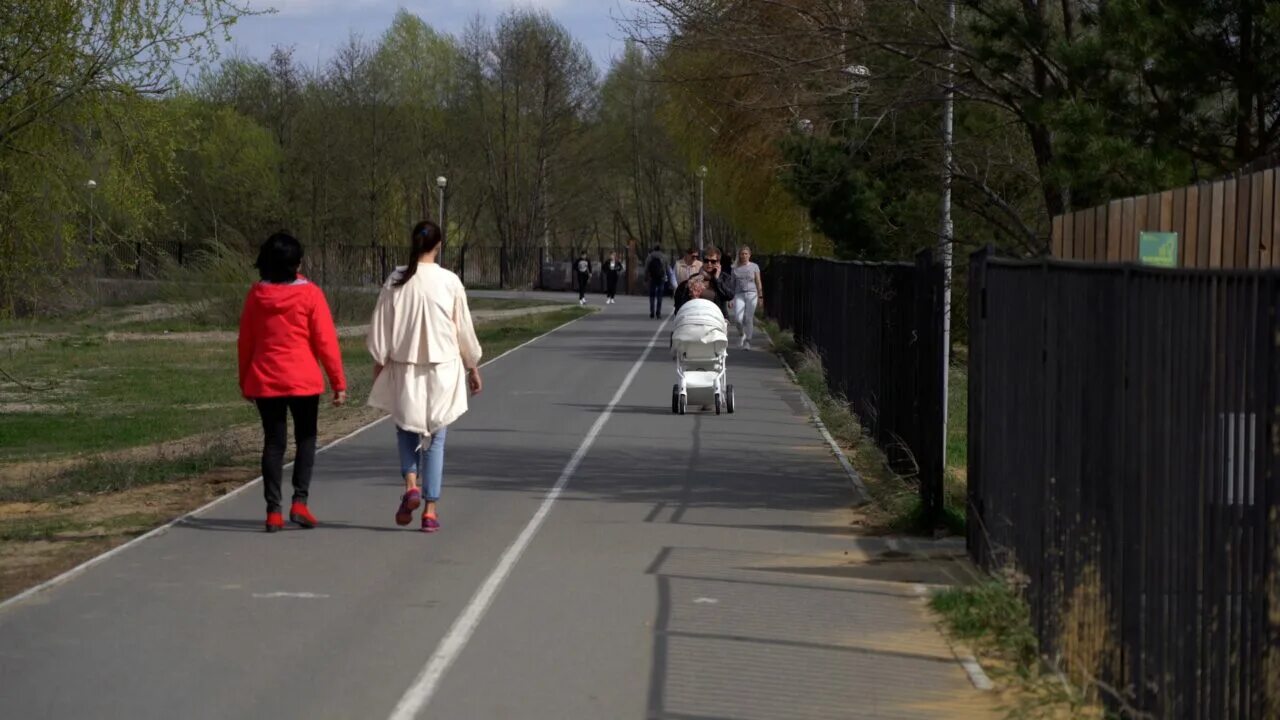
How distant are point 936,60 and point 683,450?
416cm

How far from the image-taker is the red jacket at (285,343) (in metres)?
10.5

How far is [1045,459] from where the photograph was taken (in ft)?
25.1

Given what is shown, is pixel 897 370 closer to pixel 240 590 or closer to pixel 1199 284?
pixel 240 590

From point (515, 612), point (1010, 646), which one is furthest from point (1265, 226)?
point (515, 612)

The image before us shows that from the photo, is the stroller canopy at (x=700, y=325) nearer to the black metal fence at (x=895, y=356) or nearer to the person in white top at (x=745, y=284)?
the black metal fence at (x=895, y=356)

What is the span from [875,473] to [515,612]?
20.3 feet

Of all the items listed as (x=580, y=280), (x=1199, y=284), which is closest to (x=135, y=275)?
(x=580, y=280)

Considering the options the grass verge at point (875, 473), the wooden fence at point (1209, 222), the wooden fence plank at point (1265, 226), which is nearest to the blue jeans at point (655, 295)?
the grass verge at point (875, 473)

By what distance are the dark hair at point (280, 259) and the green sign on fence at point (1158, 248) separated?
16.7 feet

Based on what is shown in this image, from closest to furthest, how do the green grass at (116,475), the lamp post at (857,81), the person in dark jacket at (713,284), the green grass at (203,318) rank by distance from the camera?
the green grass at (116,475) < the lamp post at (857,81) < the person in dark jacket at (713,284) < the green grass at (203,318)

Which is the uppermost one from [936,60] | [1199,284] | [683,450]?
[936,60]

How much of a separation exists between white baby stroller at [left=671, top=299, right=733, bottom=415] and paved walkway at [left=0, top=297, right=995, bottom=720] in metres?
4.70

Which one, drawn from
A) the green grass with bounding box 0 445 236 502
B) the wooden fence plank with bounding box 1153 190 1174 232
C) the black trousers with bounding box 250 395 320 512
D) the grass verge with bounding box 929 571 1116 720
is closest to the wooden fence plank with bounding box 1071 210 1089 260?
the wooden fence plank with bounding box 1153 190 1174 232

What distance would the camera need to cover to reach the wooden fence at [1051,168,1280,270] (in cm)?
813
